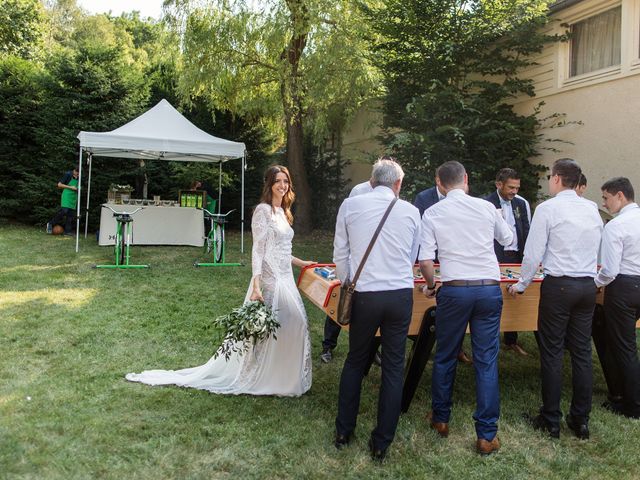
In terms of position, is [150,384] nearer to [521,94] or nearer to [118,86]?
[521,94]

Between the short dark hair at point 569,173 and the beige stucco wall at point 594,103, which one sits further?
the beige stucco wall at point 594,103

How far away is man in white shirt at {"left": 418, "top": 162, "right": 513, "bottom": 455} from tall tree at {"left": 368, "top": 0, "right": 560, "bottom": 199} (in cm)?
523

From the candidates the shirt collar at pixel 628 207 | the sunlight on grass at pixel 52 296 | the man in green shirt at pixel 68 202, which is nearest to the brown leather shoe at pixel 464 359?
the shirt collar at pixel 628 207

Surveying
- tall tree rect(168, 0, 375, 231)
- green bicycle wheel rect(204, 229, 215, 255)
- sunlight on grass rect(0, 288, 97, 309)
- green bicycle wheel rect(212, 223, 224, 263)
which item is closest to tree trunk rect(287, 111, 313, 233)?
tall tree rect(168, 0, 375, 231)

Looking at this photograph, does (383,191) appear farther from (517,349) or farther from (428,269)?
(517,349)

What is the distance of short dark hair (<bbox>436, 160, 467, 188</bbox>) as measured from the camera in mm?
3547

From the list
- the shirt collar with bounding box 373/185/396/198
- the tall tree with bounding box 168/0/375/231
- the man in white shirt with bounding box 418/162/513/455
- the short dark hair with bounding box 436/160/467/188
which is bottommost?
the man in white shirt with bounding box 418/162/513/455

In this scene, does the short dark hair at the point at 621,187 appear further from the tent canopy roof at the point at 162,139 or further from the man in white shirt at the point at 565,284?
the tent canopy roof at the point at 162,139

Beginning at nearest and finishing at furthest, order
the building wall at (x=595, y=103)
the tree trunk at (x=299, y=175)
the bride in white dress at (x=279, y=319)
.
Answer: the bride in white dress at (x=279, y=319) < the building wall at (x=595, y=103) < the tree trunk at (x=299, y=175)

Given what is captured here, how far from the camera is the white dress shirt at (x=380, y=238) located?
3.27 m

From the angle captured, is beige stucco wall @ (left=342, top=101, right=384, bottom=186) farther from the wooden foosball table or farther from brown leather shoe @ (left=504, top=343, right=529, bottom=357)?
the wooden foosball table

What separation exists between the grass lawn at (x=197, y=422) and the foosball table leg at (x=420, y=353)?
0.18m

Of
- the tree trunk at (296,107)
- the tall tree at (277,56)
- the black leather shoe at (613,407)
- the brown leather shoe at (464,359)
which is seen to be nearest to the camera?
the black leather shoe at (613,407)

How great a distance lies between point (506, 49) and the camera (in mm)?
9383
